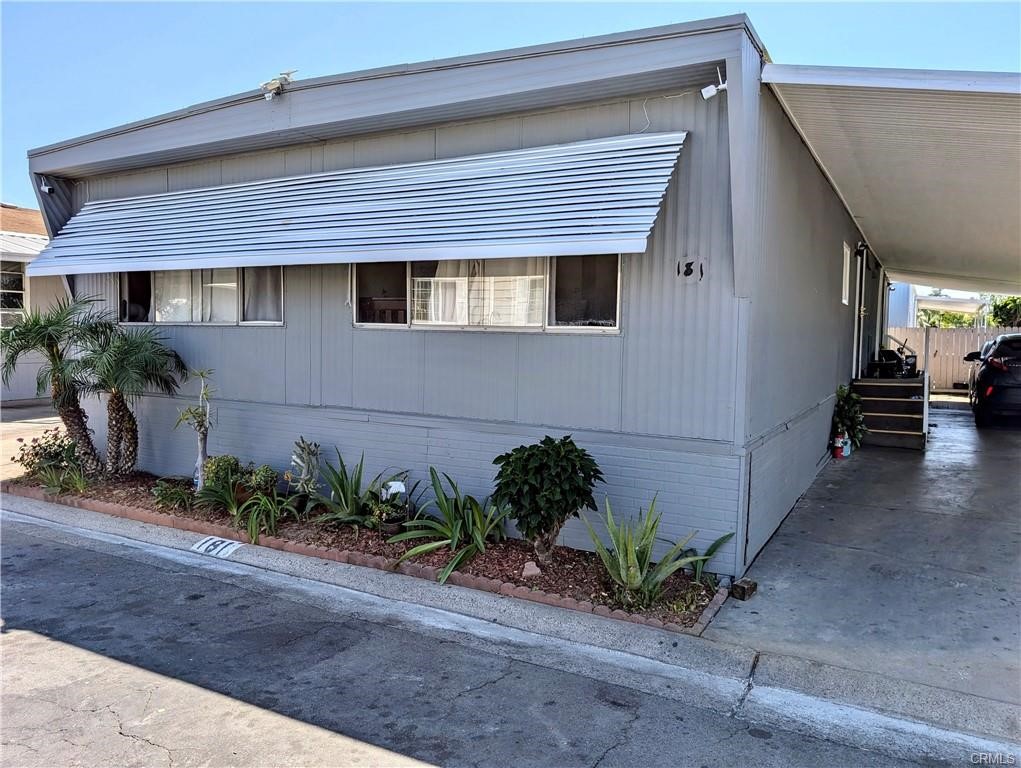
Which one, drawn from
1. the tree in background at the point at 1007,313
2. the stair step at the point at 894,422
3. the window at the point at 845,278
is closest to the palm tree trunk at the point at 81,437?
the window at the point at 845,278

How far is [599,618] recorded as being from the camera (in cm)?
466

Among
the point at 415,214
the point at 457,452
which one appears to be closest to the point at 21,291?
the point at 415,214

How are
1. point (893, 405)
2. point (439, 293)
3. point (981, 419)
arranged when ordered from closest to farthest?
1. point (439, 293)
2. point (893, 405)
3. point (981, 419)

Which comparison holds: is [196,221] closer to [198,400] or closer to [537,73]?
[198,400]

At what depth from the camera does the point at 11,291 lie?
50.2 feet

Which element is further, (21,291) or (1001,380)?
(21,291)

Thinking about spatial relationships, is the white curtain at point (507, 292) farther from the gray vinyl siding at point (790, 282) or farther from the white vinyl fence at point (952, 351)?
the white vinyl fence at point (952, 351)

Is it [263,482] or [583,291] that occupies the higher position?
[583,291]

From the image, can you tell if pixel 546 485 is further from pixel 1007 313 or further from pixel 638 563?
pixel 1007 313

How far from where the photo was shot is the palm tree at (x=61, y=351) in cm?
745

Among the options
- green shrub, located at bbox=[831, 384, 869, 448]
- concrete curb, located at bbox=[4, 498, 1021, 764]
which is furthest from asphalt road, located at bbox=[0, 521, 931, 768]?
green shrub, located at bbox=[831, 384, 869, 448]

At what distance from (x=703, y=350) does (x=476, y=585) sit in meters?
2.39

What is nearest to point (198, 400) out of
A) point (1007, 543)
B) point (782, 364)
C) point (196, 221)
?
point (196, 221)

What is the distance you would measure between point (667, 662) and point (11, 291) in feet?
54.4
